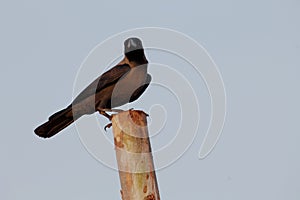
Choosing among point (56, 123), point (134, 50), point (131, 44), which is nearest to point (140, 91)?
point (134, 50)

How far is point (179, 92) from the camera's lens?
24.1 ft

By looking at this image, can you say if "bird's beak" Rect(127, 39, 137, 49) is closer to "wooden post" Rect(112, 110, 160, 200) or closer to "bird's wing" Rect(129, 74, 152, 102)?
"bird's wing" Rect(129, 74, 152, 102)

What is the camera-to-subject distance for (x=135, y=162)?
520 centimetres

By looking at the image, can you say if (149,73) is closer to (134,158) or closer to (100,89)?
(100,89)

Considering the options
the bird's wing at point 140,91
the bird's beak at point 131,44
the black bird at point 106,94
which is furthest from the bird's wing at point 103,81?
the bird's beak at point 131,44

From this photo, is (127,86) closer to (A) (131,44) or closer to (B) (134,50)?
(B) (134,50)

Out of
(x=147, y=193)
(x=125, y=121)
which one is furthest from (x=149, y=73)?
(x=147, y=193)

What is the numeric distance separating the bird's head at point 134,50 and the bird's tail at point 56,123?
137 cm

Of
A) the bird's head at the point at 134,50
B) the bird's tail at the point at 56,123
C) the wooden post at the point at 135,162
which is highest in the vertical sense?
the bird's head at the point at 134,50

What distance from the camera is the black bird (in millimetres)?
7456

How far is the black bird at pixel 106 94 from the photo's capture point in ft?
24.5

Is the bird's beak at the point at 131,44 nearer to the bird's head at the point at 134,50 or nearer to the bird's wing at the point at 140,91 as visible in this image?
the bird's head at the point at 134,50

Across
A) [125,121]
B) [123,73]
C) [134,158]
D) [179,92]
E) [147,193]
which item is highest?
[123,73]

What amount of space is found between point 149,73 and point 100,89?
85 cm
